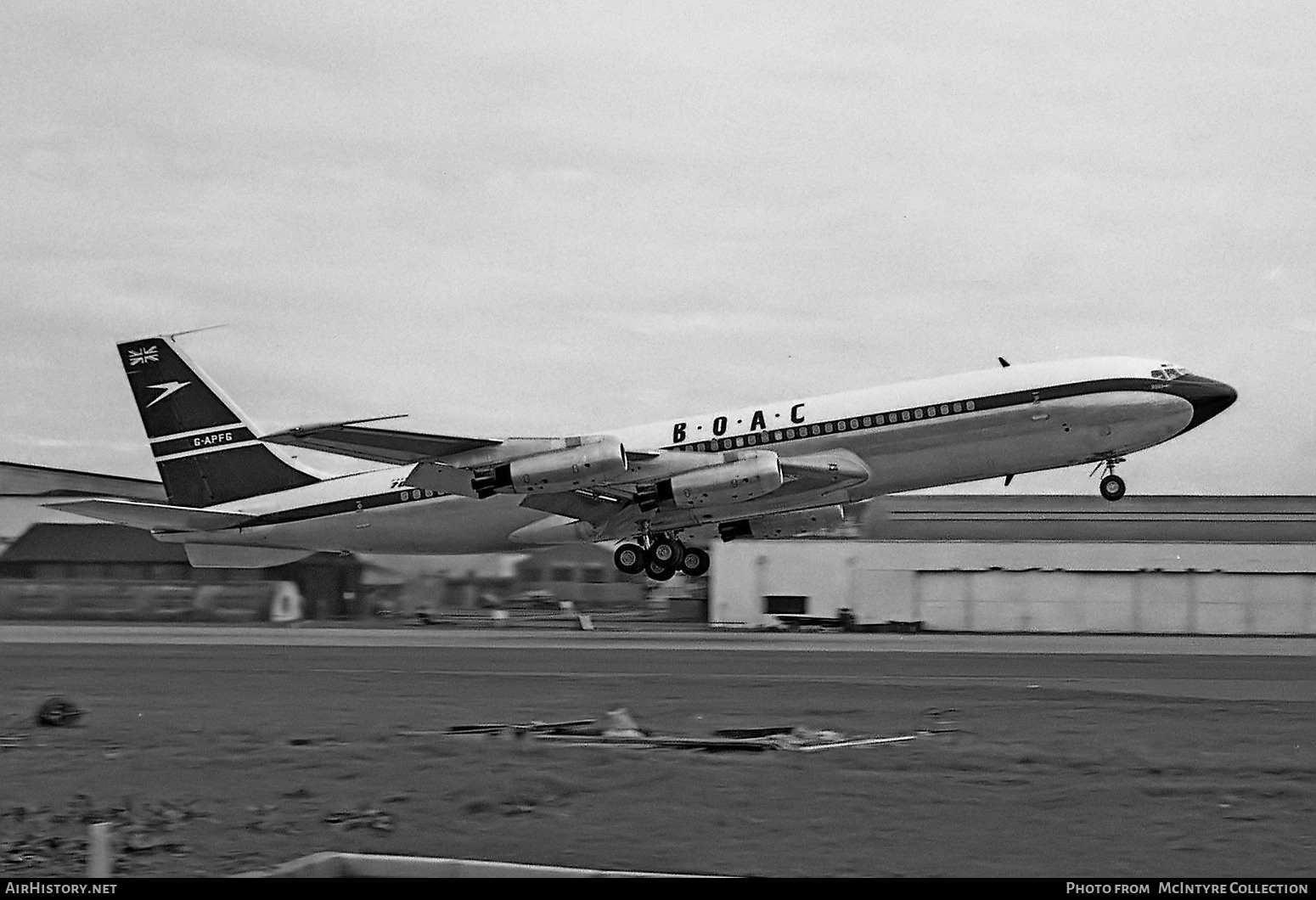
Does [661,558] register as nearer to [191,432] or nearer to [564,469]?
[564,469]

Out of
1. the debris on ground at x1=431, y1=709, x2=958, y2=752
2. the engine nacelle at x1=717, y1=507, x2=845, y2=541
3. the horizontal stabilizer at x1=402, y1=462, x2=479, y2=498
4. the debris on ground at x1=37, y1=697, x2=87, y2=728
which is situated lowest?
the debris on ground at x1=431, y1=709, x2=958, y2=752

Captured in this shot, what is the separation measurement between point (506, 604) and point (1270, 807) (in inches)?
1391

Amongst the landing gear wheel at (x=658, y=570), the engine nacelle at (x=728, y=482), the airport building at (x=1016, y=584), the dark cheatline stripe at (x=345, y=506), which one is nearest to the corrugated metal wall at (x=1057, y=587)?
the airport building at (x=1016, y=584)

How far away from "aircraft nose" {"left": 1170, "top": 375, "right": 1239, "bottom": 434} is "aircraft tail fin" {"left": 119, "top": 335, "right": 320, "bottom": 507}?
2705 cm

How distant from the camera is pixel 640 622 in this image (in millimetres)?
57562

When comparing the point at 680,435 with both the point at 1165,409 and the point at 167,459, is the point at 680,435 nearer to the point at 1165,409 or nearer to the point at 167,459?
the point at 1165,409

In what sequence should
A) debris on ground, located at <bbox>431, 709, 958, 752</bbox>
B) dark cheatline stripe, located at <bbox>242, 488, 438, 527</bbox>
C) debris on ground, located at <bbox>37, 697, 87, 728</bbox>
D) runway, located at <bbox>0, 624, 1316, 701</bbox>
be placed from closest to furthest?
debris on ground, located at <bbox>431, 709, 958, 752</bbox>
debris on ground, located at <bbox>37, 697, 87, 728</bbox>
runway, located at <bbox>0, 624, 1316, 701</bbox>
dark cheatline stripe, located at <bbox>242, 488, 438, 527</bbox>

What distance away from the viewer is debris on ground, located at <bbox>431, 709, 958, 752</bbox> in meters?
21.5

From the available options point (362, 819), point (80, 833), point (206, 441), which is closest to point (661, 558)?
point (206, 441)

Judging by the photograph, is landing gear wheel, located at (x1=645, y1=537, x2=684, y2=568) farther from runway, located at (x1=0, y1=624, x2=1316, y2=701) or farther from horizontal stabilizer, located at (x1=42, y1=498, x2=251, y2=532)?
horizontal stabilizer, located at (x1=42, y1=498, x2=251, y2=532)

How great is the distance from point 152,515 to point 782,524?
18.4m

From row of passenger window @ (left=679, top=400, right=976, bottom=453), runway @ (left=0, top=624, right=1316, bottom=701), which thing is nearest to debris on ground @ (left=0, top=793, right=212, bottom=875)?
runway @ (left=0, top=624, right=1316, bottom=701)

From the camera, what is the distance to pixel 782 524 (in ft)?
139
